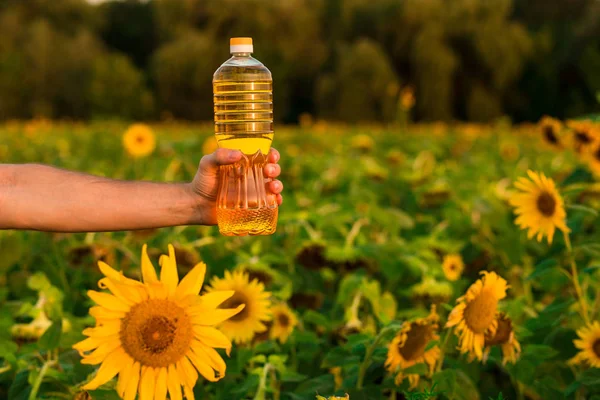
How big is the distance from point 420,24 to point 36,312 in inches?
900

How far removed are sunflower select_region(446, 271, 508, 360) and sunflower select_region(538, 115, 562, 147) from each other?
206cm

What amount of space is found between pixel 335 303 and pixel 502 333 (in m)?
1.07

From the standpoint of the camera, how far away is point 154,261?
11.5 ft

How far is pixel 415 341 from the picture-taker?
208 cm

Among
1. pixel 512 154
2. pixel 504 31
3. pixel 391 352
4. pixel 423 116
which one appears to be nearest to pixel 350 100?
pixel 423 116

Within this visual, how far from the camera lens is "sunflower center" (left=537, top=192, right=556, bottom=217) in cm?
256

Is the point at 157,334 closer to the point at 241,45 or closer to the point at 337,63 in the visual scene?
the point at 241,45

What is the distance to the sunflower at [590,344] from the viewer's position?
236cm

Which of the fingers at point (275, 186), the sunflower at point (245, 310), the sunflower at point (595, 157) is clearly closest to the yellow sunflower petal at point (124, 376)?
the fingers at point (275, 186)

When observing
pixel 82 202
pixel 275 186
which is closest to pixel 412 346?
pixel 275 186

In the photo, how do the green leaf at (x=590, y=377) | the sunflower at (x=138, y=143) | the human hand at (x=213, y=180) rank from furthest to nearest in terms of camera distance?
the sunflower at (x=138, y=143), the green leaf at (x=590, y=377), the human hand at (x=213, y=180)

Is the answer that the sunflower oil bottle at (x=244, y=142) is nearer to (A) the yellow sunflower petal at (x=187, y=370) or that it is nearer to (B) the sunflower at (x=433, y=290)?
(A) the yellow sunflower petal at (x=187, y=370)

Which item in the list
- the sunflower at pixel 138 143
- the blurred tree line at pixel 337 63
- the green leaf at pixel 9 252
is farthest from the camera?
the blurred tree line at pixel 337 63

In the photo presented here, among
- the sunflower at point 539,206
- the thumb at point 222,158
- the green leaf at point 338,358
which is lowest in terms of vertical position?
the green leaf at point 338,358
